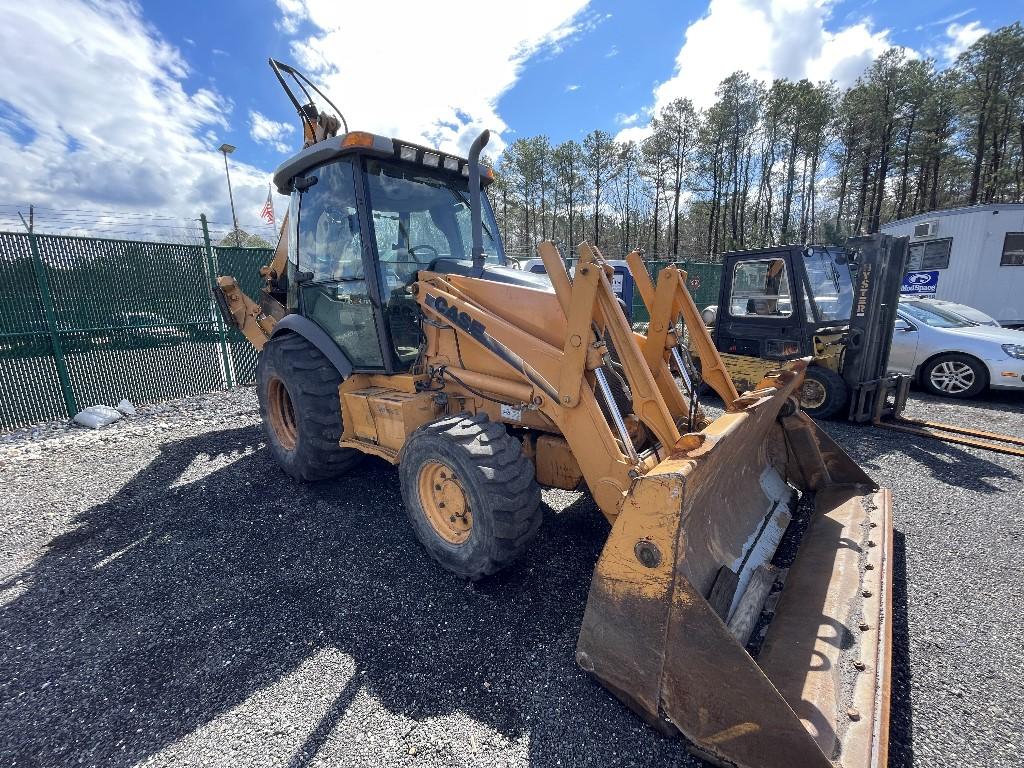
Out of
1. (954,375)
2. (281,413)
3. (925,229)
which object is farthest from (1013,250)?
(281,413)

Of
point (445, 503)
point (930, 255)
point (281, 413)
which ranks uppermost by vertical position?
point (930, 255)

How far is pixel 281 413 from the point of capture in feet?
14.7

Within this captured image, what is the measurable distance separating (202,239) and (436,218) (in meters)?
5.47

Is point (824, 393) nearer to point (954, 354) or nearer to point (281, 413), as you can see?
point (954, 354)

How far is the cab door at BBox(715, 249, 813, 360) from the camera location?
6.15 meters

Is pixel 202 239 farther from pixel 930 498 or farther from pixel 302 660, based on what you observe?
pixel 930 498

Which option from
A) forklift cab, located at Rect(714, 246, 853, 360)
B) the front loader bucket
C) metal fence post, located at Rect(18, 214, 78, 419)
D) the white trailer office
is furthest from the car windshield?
metal fence post, located at Rect(18, 214, 78, 419)

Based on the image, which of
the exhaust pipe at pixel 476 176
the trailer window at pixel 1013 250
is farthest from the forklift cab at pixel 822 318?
the trailer window at pixel 1013 250

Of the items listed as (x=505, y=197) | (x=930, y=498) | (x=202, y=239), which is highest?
(x=505, y=197)

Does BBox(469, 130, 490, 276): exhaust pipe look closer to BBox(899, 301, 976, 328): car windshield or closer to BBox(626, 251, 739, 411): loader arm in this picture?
BBox(626, 251, 739, 411): loader arm

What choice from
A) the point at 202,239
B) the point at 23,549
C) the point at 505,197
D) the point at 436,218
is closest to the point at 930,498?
the point at 436,218

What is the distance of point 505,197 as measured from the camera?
120 feet

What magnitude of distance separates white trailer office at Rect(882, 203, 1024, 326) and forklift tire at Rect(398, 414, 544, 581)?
12.7m

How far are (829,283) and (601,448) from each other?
5500 mm
